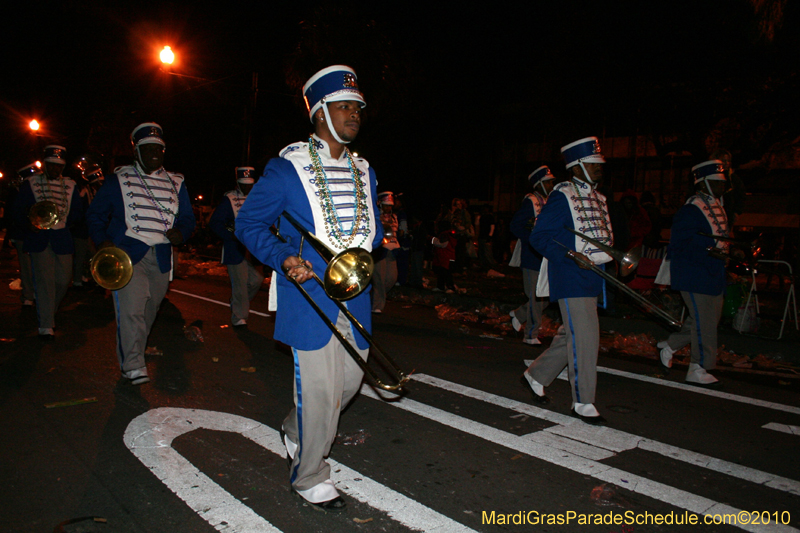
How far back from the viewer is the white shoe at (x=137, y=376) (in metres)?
A: 5.51

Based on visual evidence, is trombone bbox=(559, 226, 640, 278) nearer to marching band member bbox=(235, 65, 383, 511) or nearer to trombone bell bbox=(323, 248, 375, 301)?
marching band member bbox=(235, 65, 383, 511)

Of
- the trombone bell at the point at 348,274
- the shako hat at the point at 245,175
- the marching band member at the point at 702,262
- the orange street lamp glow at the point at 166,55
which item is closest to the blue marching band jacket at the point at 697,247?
the marching band member at the point at 702,262

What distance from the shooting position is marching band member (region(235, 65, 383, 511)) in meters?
3.23

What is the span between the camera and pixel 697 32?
1290 centimetres

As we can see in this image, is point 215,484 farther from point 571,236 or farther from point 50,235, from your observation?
point 50,235

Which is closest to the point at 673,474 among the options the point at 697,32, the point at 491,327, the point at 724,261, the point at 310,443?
the point at 310,443

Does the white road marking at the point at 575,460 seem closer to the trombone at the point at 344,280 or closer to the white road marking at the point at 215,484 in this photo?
the white road marking at the point at 215,484

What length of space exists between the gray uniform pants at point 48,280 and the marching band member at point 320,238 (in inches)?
207

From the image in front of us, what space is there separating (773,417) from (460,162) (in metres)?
22.8

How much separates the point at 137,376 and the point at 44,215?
322 cm

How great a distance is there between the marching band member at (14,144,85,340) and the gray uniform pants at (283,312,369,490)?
17.9ft

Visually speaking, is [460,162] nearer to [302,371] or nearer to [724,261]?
[724,261]

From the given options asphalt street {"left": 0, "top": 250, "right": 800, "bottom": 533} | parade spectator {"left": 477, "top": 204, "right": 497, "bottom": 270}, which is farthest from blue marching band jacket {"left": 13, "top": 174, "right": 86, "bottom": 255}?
parade spectator {"left": 477, "top": 204, "right": 497, "bottom": 270}

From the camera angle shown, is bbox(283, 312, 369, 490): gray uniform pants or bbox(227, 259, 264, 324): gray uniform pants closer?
bbox(283, 312, 369, 490): gray uniform pants
